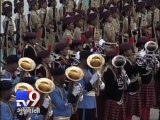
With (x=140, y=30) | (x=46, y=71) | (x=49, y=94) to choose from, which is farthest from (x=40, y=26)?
(x=49, y=94)

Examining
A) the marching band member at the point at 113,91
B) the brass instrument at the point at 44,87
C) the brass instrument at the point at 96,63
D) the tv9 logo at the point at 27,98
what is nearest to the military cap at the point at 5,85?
the tv9 logo at the point at 27,98

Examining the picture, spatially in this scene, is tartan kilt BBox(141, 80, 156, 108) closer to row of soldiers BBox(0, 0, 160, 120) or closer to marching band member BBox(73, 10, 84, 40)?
row of soldiers BBox(0, 0, 160, 120)

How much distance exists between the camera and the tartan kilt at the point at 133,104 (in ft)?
31.0

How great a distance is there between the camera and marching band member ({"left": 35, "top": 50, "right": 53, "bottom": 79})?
8517mm

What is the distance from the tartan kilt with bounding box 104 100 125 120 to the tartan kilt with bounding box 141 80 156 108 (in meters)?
1.11

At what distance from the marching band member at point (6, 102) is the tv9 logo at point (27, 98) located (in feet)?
0.66

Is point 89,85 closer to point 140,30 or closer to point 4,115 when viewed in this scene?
point 4,115

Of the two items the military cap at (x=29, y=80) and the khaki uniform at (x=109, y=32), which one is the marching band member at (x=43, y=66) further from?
the khaki uniform at (x=109, y=32)

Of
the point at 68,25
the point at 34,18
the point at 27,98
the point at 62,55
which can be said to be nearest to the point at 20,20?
the point at 34,18

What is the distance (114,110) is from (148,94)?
1312mm

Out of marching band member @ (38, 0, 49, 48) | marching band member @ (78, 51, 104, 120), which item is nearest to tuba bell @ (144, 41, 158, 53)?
marching band member @ (78, 51, 104, 120)

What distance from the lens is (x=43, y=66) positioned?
859 cm

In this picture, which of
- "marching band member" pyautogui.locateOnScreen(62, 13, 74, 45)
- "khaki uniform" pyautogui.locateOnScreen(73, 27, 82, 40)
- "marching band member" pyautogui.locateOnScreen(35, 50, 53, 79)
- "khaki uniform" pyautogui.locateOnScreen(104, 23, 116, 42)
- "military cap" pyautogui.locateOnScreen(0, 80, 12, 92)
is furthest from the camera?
"khaki uniform" pyautogui.locateOnScreen(104, 23, 116, 42)

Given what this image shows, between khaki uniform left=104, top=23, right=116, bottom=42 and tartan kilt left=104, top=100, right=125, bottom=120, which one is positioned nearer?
tartan kilt left=104, top=100, right=125, bottom=120
